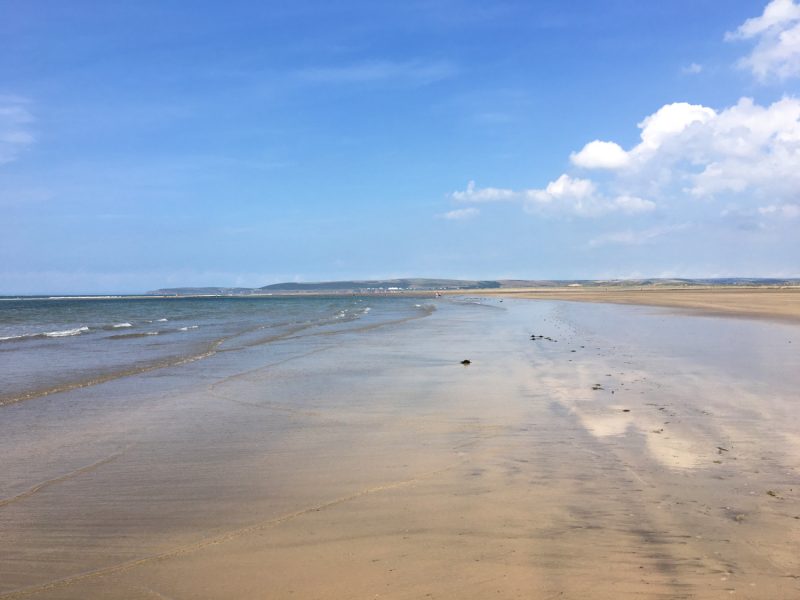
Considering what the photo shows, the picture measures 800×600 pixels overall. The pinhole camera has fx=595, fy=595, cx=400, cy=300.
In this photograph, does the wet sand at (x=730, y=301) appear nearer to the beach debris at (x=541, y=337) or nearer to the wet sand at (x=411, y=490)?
the beach debris at (x=541, y=337)

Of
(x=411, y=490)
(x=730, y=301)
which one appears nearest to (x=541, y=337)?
(x=411, y=490)

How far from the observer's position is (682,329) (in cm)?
2725

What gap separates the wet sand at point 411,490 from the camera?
454 centimetres

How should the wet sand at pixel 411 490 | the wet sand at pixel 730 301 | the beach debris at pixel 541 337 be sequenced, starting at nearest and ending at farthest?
1. the wet sand at pixel 411 490
2. the beach debris at pixel 541 337
3. the wet sand at pixel 730 301

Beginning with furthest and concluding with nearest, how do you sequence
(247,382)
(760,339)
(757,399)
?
(760,339), (247,382), (757,399)

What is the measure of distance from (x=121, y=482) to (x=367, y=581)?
410 centimetres

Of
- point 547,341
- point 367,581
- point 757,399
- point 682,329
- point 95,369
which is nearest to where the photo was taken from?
point 367,581

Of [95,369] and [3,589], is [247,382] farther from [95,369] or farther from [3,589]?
[3,589]

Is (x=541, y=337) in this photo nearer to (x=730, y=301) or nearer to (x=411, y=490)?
(x=411, y=490)

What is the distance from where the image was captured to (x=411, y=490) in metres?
6.55

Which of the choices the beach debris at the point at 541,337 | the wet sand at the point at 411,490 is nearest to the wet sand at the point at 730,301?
the beach debris at the point at 541,337

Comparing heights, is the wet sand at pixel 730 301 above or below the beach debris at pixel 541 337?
above

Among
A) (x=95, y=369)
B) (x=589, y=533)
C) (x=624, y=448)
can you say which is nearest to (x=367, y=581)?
(x=589, y=533)

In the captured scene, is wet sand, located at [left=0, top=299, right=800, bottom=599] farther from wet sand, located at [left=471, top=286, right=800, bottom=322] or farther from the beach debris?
wet sand, located at [left=471, top=286, right=800, bottom=322]
